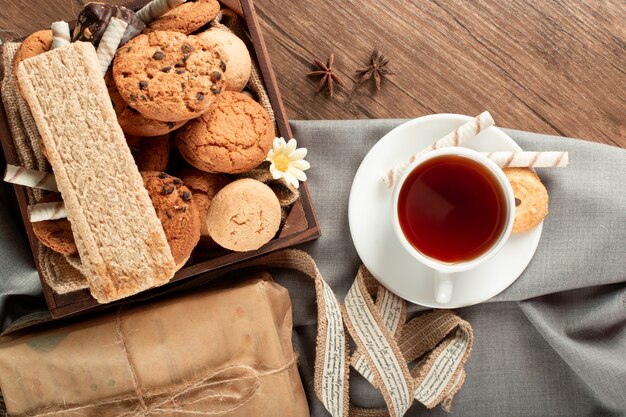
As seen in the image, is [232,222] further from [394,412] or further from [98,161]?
[394,412]

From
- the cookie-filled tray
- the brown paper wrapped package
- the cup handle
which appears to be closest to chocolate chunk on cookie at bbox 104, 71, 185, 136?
the cookie-filled tray

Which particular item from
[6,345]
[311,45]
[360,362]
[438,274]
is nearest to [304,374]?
[360,362]

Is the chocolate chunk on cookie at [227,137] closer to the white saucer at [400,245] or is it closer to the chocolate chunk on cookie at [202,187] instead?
the chocolate chunk on cookie at [202,187]

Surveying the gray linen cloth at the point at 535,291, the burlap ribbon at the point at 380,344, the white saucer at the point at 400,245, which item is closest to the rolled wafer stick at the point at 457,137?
the white saucer at the point at 400,245

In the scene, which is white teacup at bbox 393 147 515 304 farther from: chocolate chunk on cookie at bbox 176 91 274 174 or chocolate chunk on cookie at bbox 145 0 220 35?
chocolate chunk on cookie at bbox 145 0 220 35

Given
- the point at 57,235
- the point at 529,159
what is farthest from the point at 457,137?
the point at 57,235

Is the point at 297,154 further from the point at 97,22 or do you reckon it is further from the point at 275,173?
the point at 97,22
